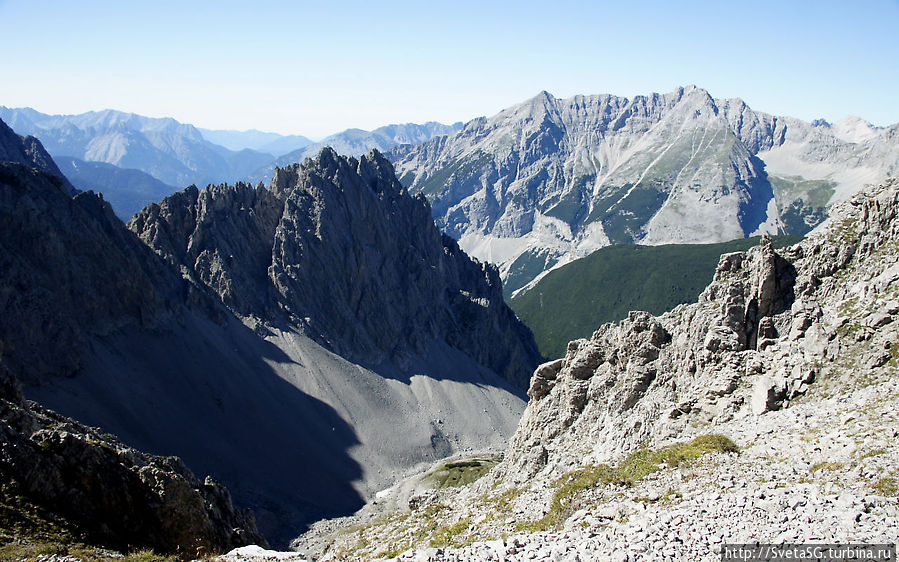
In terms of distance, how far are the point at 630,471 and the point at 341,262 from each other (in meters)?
133

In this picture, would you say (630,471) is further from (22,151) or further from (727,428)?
(22,151)

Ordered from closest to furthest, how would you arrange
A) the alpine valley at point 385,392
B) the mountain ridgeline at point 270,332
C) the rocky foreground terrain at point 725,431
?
the rocky foreground terrain at point 725,431 → the alpine valley at point 385,392 → the mountain ridgeline at point 270,332

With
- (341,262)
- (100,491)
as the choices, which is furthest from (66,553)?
(341,262)

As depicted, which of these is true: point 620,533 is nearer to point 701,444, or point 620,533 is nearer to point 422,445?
point 701,444

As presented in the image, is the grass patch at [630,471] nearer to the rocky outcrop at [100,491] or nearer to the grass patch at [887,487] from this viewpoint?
the grass patch at [887,487]

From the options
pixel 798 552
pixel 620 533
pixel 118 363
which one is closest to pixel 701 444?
pixel 620 533

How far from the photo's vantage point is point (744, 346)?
45844mm

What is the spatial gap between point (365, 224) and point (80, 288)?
77986 mm

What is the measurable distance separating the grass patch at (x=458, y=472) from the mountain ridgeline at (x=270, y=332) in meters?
10.7

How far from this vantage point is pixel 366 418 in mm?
130250

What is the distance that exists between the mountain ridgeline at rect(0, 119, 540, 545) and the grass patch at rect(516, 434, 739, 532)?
64.5 m

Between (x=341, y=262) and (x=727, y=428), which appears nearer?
(x=727, y=428)

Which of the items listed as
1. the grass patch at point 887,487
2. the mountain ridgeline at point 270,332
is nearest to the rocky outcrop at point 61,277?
the mountain ridgeline at point 270,332

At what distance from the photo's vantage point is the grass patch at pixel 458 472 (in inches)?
4018
